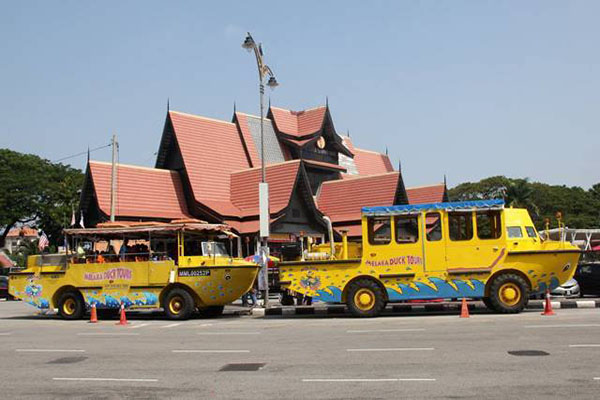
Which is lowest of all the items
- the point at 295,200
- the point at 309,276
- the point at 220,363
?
the point at 220,363

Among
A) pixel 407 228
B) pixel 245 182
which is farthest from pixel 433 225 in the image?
pixel 245 182

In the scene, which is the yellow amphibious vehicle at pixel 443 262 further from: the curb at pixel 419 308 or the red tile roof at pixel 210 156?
the red tile roof at pixel 210 156

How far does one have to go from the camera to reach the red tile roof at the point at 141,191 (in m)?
38.7

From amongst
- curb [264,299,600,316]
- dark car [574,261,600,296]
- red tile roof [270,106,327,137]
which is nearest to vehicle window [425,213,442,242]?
curb [264,299,600,316]

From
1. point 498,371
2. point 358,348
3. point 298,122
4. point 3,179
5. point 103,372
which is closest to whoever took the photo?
point 498,371

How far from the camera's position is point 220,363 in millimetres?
10523

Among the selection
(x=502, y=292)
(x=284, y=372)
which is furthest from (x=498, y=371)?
(x=502, y=292)

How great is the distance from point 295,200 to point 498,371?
116 ft

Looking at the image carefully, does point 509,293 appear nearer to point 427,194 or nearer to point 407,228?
point 407,228

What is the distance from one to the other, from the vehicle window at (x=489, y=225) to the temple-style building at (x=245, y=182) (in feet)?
65.7

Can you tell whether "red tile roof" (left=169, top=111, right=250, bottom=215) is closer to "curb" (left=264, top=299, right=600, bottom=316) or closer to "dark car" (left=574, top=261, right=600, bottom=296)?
"curb" (left=264, top=299, right=600, bottom=316)

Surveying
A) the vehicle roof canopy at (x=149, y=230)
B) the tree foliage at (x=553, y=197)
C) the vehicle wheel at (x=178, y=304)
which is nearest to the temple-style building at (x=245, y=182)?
the vehicle roof canopy at (x=149, y=230)

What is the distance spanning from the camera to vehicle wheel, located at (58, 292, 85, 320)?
2019 cm

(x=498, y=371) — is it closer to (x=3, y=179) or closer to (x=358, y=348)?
(x=358, y=348)
